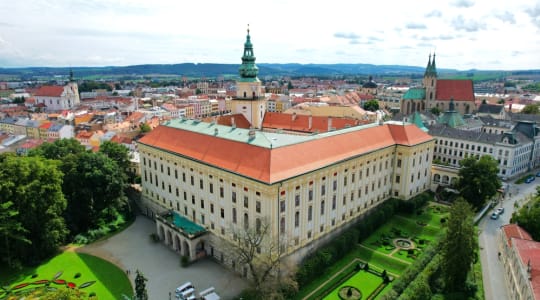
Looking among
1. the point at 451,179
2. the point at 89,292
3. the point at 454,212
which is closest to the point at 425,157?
the point at 451,179

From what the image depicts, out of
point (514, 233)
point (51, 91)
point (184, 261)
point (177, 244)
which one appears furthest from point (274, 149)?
point (51, 91)

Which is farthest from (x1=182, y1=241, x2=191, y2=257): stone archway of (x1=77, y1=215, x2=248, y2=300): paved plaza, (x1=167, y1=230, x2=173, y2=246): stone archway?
(x1=167, y1=230, x2=173, y2=246): stone archway

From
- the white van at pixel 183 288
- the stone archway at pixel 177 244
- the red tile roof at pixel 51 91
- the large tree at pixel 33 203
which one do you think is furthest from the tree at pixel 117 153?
the red tile roof at pixel 51 91

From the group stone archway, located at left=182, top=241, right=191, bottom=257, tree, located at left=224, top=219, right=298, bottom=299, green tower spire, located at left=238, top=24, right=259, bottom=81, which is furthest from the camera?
green tower spire, located at left=238, top=24, right=259, bottom=81

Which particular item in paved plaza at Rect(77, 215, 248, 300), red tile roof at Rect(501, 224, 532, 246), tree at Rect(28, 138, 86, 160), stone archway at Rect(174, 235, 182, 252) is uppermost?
tree at Rect(28, 138, 86, 160)

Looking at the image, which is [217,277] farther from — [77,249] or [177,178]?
[77,249]

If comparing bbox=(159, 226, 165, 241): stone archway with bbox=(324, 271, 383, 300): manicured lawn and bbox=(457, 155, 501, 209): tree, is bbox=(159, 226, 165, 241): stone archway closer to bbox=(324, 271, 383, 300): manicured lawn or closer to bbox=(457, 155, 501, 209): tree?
bbox=(324, 271, 383, 300): manicured lawn

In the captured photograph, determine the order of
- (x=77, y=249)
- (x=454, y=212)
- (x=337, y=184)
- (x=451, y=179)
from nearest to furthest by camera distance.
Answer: (x=454, y=212)
(x=337, y=184)
(x=77, y=249)
(x=451, y=179)

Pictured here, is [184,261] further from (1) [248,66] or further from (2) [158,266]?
(1) [248,66]
